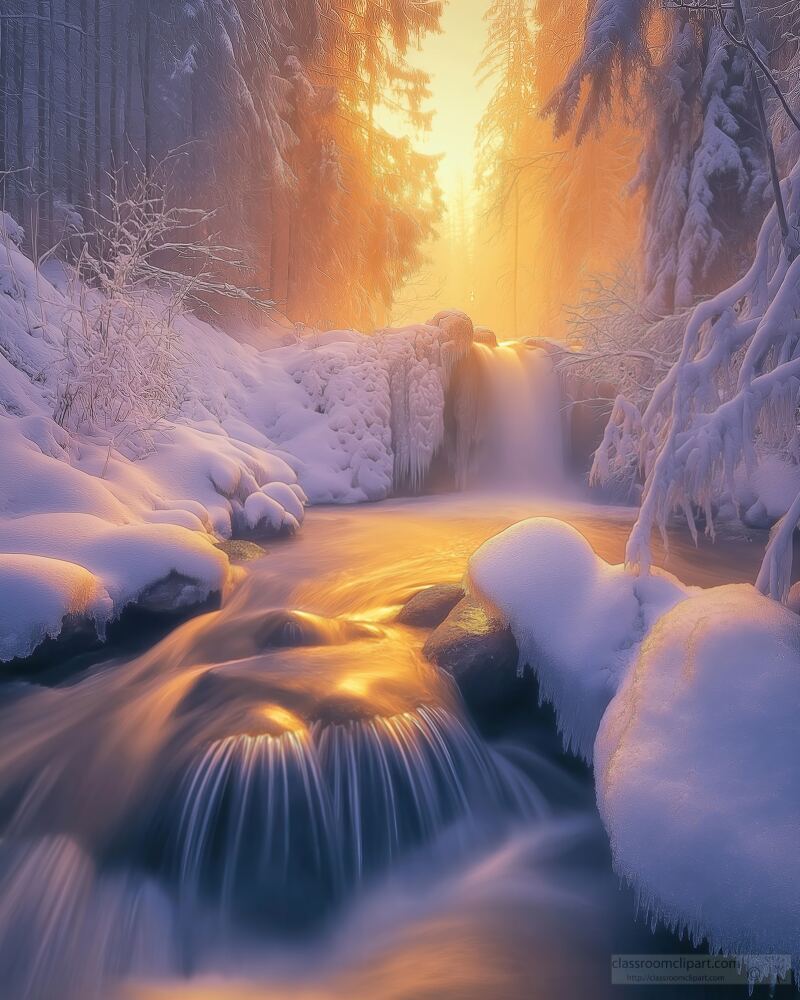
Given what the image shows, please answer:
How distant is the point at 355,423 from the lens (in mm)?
11492

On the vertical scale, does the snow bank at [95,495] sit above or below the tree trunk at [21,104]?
below

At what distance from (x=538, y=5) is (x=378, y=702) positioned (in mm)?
22536

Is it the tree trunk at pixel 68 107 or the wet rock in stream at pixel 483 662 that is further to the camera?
the tree trunk at pixel 68 107

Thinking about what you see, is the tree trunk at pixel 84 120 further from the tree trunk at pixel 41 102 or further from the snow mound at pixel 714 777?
the snow mound at pixel 714 777

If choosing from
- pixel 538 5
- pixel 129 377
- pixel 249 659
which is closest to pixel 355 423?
pixel 129 377

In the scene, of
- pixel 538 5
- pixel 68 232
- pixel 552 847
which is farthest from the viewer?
pixel 538 5

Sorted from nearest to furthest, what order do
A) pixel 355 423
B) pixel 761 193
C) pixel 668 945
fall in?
pixel 668 945 < pixel 761 193 < pixel 355 423

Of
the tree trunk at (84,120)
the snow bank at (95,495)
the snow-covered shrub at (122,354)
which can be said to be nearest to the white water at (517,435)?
the snow bank at (95,495)

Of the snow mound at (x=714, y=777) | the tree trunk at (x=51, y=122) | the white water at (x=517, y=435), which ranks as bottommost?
the snow mound at (x=714, y=777)

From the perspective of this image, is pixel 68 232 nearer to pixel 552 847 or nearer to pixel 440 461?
pixel 440 461

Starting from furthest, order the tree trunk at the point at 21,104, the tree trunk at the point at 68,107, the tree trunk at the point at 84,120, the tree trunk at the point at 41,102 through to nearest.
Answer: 1. the tree trunk at the point at 84,120
2. the tree trunk at the point at 68,107
3. the tree trunk at the point at 41,102
4. the tree trunk at the point at 21,104

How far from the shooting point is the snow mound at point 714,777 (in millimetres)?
2125

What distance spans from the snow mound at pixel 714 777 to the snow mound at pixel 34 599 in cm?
328

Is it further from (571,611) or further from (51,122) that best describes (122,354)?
(51,122)
